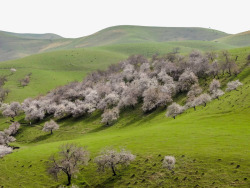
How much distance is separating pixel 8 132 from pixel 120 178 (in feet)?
254

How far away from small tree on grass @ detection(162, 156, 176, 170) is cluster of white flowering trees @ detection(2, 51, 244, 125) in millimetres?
38181

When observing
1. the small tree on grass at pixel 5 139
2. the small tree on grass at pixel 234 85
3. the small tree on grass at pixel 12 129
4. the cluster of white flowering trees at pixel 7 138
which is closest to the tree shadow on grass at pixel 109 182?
the cluster of white flowering trees at pixel 7 138

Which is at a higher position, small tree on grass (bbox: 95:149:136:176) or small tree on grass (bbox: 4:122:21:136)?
small tree on grass (bbox: 95:149:136:176)

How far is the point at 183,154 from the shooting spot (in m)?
48.1

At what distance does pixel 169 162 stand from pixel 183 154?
492 centimetres

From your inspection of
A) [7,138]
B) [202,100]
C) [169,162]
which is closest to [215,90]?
[202,100]

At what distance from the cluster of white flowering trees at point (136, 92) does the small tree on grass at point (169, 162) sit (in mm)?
38181

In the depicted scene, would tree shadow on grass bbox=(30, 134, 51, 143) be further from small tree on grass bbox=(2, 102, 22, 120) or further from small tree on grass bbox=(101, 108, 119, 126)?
small tree on grass bbox=(2, 102, 22, 120)

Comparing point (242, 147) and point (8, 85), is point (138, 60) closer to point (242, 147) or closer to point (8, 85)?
point (8, 85)

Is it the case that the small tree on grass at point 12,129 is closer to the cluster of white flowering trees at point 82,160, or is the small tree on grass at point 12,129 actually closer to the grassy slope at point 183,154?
the grassy slope at point 183,154

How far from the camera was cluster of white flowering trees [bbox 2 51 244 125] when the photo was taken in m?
96.3

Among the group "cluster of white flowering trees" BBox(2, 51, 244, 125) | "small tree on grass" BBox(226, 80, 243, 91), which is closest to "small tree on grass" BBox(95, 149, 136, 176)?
"cluster of white flowering trees" BBox(2, 51, 244, 125)

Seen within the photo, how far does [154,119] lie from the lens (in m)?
87.4

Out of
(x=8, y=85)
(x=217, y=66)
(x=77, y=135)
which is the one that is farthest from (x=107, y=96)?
(x=8, y=85)
